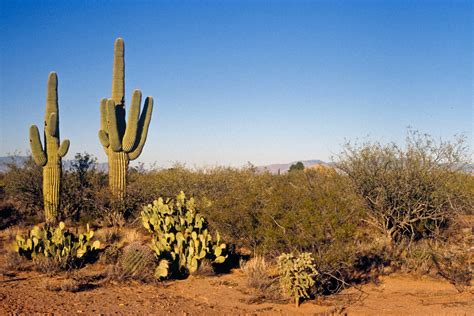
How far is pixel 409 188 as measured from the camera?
1154 centimetres

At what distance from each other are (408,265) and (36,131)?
40.1ft

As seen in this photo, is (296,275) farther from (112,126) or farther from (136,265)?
(112,126)

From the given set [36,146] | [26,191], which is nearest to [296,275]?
[36,146]

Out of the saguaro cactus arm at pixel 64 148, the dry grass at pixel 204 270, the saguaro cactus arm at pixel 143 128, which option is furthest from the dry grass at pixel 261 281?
the saguaro cactus arm at pixel 64 148

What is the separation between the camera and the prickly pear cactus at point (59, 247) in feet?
32.7

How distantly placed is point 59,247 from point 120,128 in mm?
7830

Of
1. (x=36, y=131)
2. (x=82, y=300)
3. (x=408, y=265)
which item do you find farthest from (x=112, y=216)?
(x=408, y=265)

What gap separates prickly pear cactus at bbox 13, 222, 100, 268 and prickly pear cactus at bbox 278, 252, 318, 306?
14.8 ft

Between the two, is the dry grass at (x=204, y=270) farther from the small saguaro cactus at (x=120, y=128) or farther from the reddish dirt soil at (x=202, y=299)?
the small saguaro cactus at (x=120, y=128)

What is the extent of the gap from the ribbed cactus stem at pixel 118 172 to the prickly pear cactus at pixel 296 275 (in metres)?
9.51

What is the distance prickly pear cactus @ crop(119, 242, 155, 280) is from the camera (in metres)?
9.25

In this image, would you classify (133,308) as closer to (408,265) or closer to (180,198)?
(180,198)

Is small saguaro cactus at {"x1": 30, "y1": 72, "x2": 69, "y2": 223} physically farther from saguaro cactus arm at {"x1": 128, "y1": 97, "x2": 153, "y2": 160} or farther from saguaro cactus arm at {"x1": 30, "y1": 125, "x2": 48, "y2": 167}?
saguaro cactus arm at {"x1": 128, "y1": 97, "x2": 153, "y2": 160}

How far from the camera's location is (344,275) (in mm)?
9922
